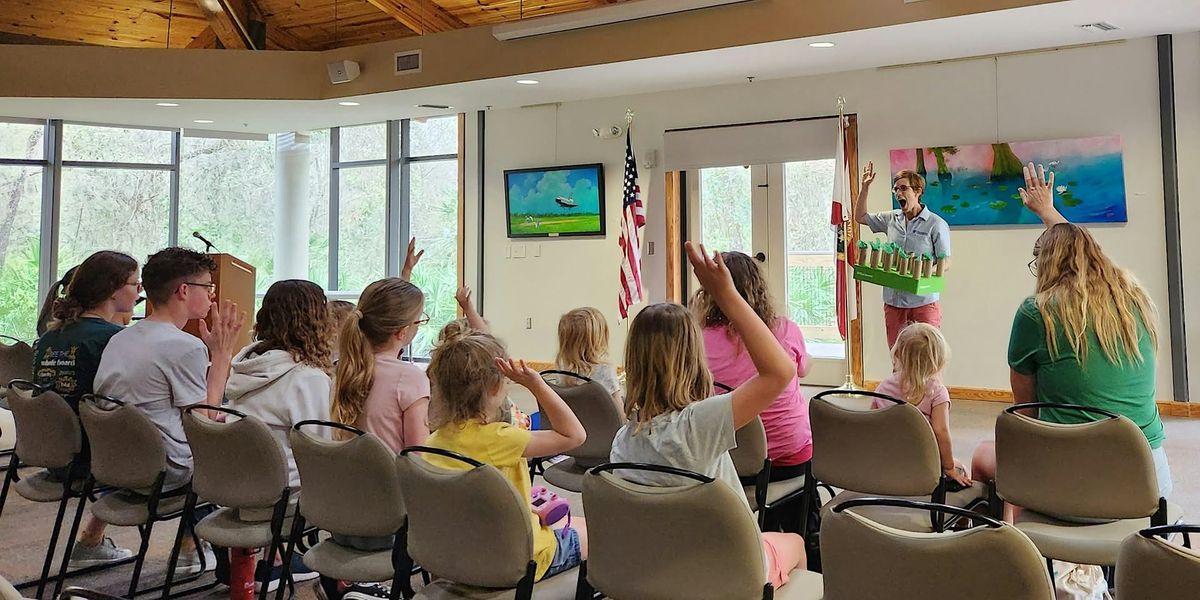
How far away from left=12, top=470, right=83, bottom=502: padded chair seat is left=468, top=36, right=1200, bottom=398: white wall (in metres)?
5.55

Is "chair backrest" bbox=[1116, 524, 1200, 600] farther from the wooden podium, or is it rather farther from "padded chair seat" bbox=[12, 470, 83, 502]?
the wooden podium

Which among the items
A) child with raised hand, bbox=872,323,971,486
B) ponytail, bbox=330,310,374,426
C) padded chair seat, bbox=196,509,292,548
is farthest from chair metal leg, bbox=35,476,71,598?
child with raised hand, bbox=872,323,971,486

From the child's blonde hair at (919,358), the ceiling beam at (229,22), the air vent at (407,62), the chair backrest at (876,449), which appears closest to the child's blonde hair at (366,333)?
the chair backrest at (876,449)

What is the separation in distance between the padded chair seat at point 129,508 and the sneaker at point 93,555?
1.89 ft

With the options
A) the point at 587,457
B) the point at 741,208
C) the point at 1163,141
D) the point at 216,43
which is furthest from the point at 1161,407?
the point at 216,43

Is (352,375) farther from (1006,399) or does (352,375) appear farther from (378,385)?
(1006,399)

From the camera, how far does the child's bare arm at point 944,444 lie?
2920 millimetres

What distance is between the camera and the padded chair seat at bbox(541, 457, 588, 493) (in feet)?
10.9

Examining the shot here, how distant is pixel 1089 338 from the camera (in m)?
2.71

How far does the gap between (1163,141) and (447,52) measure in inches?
221

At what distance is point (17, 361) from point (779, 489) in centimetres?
438

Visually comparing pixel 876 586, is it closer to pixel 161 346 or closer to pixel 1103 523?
pixel 1103 523

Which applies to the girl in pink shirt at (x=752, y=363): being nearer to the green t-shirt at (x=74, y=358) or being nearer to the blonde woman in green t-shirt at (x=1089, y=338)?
the blonde woman in green t-shirt at (x=1089, y=338)

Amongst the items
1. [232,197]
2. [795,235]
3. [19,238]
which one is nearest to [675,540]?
[795,235]
